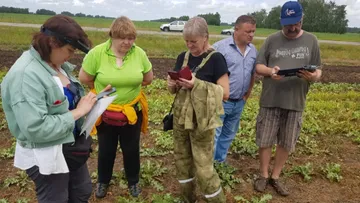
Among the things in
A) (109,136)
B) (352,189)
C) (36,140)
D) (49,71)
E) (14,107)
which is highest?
(49,71)

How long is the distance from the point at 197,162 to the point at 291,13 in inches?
67.5

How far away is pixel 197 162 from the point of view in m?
Result: 2.94

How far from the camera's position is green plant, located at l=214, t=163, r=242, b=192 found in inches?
151

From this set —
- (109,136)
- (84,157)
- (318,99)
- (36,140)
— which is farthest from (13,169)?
(318,99)

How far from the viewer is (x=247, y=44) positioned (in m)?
3.71

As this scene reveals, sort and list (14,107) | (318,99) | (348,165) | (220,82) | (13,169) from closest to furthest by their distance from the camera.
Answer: (14,107), (220,82), (13,169), (348,165), (318,99)

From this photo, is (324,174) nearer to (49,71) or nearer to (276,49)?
(276,49)

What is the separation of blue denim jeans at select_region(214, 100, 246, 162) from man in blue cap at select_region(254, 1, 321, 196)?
1.10 feet

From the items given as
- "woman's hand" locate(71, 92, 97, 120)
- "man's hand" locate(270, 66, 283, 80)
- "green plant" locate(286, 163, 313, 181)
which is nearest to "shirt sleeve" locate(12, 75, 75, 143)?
"woman's hand" locate(71, 92, 97, 120)

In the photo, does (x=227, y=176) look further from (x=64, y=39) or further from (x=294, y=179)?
(x=64, y=39)

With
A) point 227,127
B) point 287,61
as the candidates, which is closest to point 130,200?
point 227,127

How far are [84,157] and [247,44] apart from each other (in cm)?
233

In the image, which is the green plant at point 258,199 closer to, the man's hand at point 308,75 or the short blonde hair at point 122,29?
the man's hand at point 308,75

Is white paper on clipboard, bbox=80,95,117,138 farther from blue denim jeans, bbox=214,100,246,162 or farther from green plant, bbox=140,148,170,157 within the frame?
green plant, bbox=140,148,170,157
